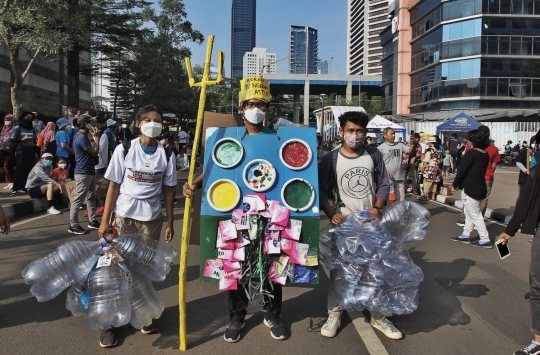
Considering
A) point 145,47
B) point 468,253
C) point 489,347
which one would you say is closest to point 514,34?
point 145,47

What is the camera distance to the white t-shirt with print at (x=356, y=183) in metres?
3.65

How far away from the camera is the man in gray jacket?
353 inches

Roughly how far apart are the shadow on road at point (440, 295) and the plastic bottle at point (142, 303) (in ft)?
6.82

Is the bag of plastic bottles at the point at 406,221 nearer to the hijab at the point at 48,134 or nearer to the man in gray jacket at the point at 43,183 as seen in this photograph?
the man in gray jacket at the point at 43,183

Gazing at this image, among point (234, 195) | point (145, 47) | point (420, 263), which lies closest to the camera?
point (234, 195)

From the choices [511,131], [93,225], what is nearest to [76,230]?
[93,225]

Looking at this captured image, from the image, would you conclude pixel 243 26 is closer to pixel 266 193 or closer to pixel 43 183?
pixel 43 183

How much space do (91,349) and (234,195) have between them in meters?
1.59

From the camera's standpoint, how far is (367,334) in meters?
3.63

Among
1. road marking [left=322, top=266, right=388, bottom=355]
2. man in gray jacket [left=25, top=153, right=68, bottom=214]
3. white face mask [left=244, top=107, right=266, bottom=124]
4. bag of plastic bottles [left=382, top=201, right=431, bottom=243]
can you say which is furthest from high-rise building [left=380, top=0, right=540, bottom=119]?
white face mask [left=244, top=107, right=266, bottom=124]

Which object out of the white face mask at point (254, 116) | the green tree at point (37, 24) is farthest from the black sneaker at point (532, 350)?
the green tree at point (37, 24)

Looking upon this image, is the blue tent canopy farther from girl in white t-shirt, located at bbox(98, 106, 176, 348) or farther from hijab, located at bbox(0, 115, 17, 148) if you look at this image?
girl in white t-shirt, located at bbox(98, 106, 176, 348)

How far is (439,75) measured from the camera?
133ft

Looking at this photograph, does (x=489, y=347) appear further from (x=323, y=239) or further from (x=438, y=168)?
(x=438, y=168)
